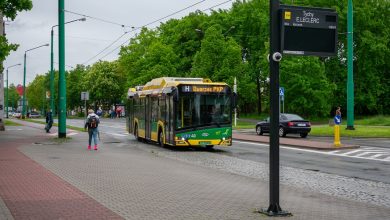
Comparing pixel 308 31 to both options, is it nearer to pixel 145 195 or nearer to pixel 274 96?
pixel 274 96

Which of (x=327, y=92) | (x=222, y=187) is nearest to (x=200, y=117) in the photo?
(x=222, y=187)

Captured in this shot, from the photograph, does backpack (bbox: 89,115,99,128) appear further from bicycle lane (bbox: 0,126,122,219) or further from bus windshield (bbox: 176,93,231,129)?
bicycle lane (bbox: 0,126,122,219)

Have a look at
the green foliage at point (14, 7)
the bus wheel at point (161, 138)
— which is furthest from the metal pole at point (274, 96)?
the green foliage at point (14, 7)

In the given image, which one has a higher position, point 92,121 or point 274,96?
point 274,96

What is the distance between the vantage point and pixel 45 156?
1873cm

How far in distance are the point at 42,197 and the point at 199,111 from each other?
12827 millimetres

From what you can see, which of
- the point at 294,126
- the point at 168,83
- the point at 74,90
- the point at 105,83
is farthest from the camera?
the point at 74,90

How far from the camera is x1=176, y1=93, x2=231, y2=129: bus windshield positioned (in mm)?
22172

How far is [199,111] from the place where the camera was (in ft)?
73.0

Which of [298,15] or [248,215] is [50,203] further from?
[298,15]

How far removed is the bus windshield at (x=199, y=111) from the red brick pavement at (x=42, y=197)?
27.5 feet

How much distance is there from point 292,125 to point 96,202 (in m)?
25.4

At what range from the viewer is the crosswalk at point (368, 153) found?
20344 millimetres

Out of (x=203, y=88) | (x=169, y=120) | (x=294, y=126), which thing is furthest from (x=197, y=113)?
(x=294, y=126)
